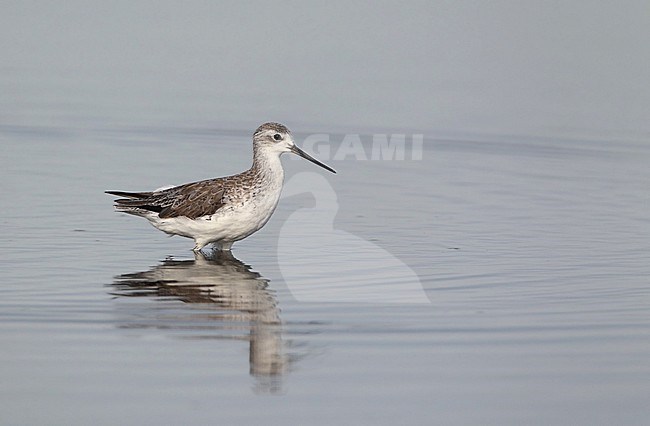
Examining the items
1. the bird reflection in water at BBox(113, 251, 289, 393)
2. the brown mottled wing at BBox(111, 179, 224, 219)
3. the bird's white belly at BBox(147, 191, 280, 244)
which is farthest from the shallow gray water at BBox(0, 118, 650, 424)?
the brown mottled wing at BBox(111, 179, 224, 219)

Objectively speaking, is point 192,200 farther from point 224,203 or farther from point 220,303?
point 220,303

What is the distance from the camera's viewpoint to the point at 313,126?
19328mm

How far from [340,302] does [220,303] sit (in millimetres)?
945

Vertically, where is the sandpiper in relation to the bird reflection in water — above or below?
above

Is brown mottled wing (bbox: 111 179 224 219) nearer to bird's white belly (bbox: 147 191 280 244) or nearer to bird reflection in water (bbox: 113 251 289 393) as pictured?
bird's white belly (bbox: 147 191 280 244)

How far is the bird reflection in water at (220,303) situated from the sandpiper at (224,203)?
0.28 m

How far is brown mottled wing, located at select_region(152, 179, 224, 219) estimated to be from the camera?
12750mm

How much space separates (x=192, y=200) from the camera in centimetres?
1293

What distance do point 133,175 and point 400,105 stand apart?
20.2 ft

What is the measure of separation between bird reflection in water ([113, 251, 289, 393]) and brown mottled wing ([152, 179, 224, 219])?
1.49 ft

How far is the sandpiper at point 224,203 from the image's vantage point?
12.7m

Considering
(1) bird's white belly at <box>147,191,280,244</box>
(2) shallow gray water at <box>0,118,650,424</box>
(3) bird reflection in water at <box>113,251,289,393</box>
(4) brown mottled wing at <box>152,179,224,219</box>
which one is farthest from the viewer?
(4) brown mottled wing at <box>152,179,224,219</box>

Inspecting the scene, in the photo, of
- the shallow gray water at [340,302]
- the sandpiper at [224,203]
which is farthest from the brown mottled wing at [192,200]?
the shallow gray water at [340,302]

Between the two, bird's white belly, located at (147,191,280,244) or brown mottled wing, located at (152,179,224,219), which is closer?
bird's white belly, located at (147,191,280,244)
